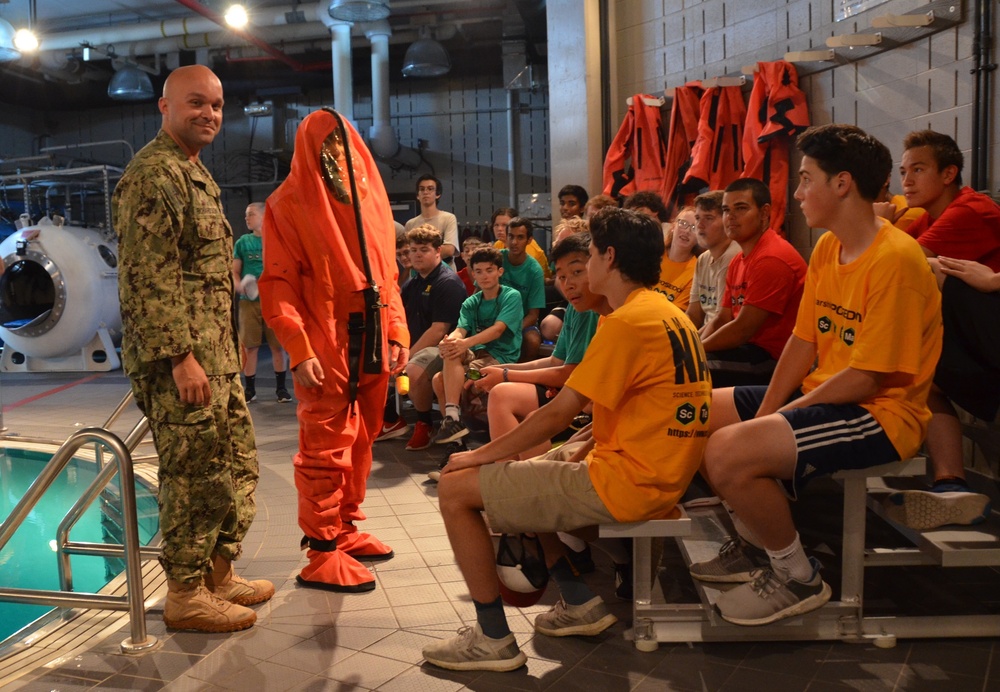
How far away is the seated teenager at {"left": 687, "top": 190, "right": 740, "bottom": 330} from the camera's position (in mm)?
3811

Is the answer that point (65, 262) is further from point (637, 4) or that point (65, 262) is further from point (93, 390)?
point (637, 4)

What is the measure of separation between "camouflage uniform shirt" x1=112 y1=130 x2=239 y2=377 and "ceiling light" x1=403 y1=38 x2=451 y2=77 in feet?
28.3

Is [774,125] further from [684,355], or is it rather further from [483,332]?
[684,355]

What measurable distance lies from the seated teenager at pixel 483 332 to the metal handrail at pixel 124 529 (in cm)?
250

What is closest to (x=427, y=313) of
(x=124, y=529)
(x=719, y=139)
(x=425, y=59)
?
(x=719, y=139)

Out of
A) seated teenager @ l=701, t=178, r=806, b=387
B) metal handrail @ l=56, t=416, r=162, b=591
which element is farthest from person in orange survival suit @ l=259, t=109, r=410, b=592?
seated teenager @ l=701, t=178, r=806, b=387

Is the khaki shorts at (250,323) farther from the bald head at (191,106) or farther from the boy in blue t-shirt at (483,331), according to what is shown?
the bald head at (191,106)

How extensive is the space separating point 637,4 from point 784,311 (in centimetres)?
447

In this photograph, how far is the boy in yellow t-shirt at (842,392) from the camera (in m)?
2.37

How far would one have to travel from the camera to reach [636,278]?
92.0 inches

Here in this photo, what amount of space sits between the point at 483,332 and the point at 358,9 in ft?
18.2

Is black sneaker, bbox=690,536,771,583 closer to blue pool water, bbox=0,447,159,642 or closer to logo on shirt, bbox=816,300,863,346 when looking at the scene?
logo on shirt, bbox=816,300,863,346

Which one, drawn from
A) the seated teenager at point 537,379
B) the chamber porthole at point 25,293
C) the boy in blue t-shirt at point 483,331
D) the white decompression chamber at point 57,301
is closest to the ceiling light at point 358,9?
the white decompression chamber at point 57,301

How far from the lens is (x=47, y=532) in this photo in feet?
15.9
